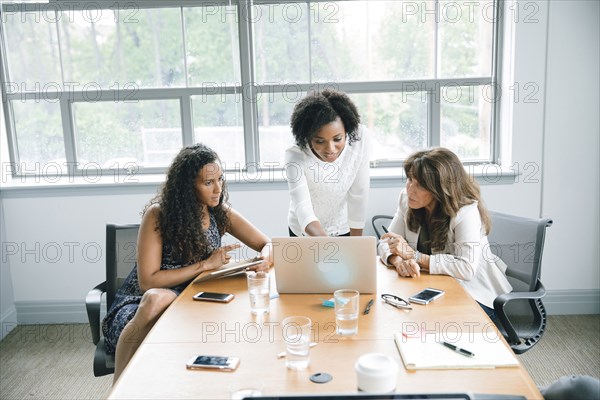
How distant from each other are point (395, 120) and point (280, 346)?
7.55ft

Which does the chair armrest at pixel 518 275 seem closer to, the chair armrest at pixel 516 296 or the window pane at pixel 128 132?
the chair armrest at pixel 516 296

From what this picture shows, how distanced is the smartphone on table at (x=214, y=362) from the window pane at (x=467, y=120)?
2.50 meters

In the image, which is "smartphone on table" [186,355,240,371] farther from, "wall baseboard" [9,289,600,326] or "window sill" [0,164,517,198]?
"wall baseboard" [9,289,600,326]

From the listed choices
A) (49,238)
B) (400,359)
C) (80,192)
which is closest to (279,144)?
(80,192)

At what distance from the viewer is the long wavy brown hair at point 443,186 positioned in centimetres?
213

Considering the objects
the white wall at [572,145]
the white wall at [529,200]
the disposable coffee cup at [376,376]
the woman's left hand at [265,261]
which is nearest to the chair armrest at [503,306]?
the woman's left hand at [265,261]

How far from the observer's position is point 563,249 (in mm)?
3422

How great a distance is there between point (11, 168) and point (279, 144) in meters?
1.74

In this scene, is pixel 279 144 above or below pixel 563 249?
above

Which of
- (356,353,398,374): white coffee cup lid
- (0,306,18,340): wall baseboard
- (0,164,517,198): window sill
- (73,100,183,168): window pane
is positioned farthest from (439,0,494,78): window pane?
(0,306,18,340): wall baseboard

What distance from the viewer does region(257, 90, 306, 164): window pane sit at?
11.4 feet

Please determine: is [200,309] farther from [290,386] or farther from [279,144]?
[279,144]

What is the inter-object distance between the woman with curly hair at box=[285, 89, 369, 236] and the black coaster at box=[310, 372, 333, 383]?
3.42ft

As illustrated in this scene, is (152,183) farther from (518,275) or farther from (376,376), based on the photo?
(376,376)
